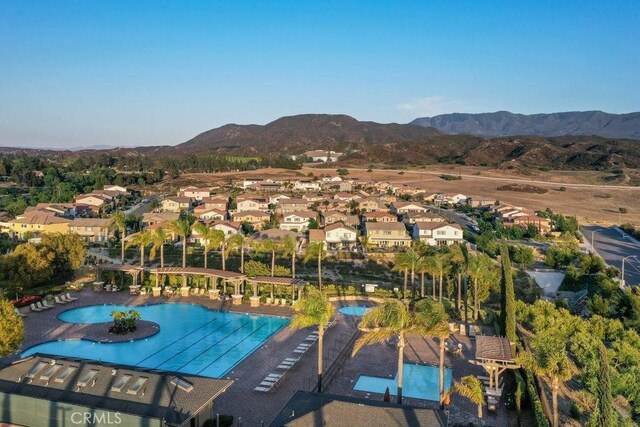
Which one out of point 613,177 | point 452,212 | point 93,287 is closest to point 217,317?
point 93,287

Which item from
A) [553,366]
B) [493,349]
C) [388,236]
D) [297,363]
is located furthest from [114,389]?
[388,236]

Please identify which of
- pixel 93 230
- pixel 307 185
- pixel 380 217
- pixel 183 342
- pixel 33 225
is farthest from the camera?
pixel 307 185

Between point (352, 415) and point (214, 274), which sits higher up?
point (352, 415)

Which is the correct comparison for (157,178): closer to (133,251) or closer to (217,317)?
(133,251)

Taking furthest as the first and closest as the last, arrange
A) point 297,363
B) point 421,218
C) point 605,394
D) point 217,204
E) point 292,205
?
point 292,205, point 217,204, point 421,218, point 297,363, point 605,394

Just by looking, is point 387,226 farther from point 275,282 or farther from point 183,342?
point 183,342

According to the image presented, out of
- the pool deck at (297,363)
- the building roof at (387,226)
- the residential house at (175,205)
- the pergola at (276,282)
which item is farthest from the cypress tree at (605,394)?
the residential house at (175,205)

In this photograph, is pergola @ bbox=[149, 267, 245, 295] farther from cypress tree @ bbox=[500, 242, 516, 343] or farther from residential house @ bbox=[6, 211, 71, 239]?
residential house @ bbox=[6, 211, 71, 239]
